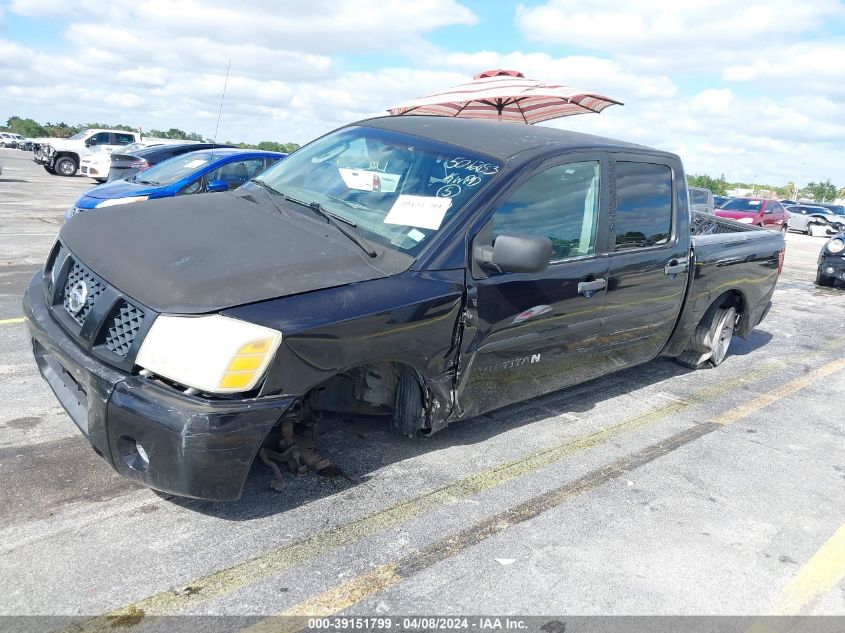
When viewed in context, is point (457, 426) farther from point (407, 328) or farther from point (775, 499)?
point (775, 499)

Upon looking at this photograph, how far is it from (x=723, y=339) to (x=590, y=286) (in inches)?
Result: 99.7

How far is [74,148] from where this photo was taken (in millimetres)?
26453

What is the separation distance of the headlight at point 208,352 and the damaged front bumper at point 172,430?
0.23ft

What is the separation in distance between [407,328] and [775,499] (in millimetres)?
2162

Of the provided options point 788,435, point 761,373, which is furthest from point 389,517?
point 761,373

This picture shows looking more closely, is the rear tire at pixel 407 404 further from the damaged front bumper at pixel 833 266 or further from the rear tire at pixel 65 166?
the rear tire at pixel 65 166

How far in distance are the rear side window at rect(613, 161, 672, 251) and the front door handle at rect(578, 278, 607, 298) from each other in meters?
0.29

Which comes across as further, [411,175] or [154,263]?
[411,175]

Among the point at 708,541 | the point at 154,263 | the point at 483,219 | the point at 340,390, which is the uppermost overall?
the point at 483,219

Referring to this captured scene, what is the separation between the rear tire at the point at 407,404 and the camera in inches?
134

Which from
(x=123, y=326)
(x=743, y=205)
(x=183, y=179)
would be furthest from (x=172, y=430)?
(x=743, y=205)

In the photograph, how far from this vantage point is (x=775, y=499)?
145 inches

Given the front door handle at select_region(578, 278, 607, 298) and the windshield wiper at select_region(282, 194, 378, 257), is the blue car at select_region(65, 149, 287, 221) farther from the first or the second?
the front door handle at select_region(578, 278, 607, 298)

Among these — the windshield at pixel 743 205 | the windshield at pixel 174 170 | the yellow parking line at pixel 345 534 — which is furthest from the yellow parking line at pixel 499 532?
the windshield at pixel 743 205
